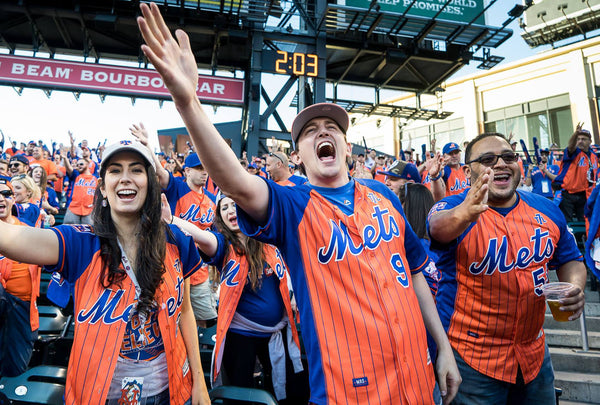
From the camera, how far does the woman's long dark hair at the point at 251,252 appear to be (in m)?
3.01

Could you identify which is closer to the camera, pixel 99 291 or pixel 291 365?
pixel 99 291

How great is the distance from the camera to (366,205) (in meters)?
1.90

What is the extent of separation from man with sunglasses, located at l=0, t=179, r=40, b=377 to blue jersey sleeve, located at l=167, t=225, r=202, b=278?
89.0 inches

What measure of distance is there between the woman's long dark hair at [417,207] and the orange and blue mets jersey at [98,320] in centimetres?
229

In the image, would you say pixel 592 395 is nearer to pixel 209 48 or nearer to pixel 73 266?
pixel 73 266

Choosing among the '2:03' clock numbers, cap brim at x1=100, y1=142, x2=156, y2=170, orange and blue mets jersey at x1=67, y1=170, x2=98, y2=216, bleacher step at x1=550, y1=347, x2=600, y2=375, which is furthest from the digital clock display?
cap brim at x1=100, y1=142, x2=156, y2=170

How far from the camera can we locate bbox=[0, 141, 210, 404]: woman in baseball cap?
5.92 feet

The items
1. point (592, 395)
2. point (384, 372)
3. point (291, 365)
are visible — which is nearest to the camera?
point (384, 372)

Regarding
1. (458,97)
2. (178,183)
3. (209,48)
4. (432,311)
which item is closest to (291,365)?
(432,311)

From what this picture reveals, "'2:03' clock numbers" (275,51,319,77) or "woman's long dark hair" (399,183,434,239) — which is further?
"'2:03' clock numbers" (275,51,319,77)

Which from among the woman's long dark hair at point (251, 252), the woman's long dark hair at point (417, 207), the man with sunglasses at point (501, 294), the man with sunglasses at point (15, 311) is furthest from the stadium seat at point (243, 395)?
the man with sunglasses at point (15, 311)

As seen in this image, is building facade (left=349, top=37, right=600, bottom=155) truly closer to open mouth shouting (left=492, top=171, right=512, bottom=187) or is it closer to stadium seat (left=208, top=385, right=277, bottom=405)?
open mouth shouting (left=492, top=171, right=512, bottom=187)

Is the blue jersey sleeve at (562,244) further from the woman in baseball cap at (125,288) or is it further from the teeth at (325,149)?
the woman in baseball cap at (125,288)

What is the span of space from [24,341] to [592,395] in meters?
5.56
